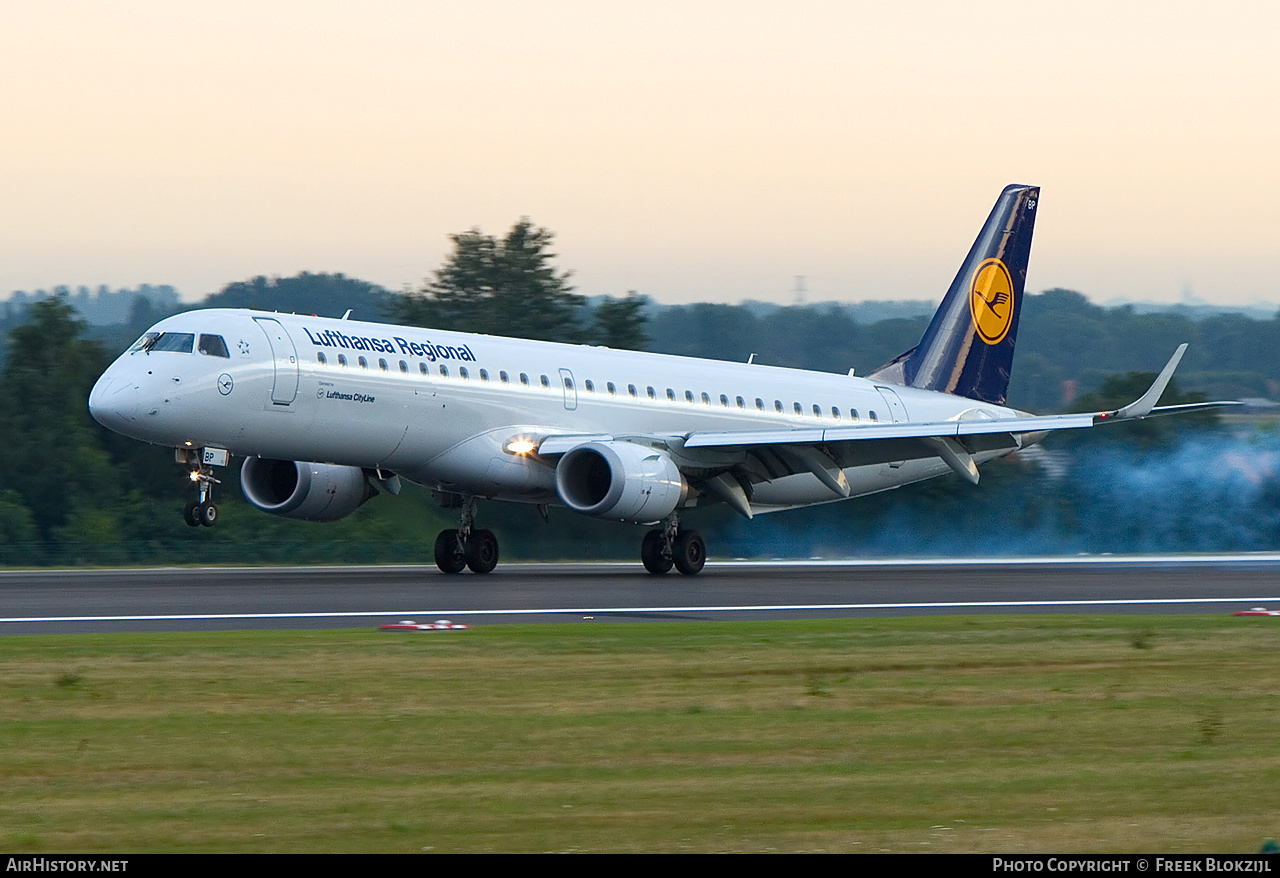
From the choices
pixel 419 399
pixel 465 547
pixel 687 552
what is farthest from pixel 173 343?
pixel 687 552

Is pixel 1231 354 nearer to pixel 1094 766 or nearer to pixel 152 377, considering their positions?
pixel 152 377

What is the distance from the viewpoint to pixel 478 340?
30688 millimetres

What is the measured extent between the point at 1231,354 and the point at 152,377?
74621 millimetres

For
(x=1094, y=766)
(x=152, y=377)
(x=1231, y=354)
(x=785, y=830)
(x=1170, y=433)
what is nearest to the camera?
(x=785, y=830)

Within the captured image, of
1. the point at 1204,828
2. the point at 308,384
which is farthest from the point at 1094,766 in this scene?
the point at 308,384

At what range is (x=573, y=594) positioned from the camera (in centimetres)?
2517

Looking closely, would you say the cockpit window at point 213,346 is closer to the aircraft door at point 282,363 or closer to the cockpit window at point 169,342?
the cockpit window at point 169,342

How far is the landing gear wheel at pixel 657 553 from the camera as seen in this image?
31.2 metres

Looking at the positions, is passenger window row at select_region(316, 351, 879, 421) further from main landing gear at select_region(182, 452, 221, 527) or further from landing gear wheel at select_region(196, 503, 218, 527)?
landing gear wheel at select_region(196, 503, 218, 527)

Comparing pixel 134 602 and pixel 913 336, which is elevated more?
pixel 913 336

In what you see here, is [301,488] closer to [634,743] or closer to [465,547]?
[465,547]

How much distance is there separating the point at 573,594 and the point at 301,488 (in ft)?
24.1

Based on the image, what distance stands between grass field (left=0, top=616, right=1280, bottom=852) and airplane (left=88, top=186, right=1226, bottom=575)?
9410 mm

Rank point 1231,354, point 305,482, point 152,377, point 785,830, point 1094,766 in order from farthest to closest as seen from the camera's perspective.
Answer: point 1231,354 < point 305,482 < point 152,377 < point 1094,766 < point 785,830
